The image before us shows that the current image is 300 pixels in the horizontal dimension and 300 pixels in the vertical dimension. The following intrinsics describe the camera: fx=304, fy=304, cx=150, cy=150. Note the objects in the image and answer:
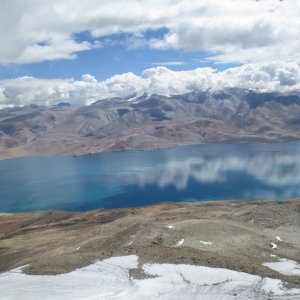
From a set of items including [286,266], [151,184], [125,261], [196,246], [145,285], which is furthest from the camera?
[151,184]

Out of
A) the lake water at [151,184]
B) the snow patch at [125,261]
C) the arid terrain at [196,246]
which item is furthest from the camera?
the lake water at [151,184]

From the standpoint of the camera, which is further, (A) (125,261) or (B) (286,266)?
(A) (125,261)

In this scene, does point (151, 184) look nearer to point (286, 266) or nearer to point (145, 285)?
point (286, 266)

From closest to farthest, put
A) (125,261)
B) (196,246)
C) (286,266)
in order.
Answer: (286,266)
(125,261)
(196,246)

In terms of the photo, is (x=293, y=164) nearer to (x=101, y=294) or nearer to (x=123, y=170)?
(x=123, y=170)

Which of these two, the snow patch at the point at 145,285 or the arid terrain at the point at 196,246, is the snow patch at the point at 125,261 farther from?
the arid terrain at the point at 196,246

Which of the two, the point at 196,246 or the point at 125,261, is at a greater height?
the point at 125,261

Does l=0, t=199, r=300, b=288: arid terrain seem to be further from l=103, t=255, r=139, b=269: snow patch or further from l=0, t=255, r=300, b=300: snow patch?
l=0, t=255, r=300, b=300: snow patch

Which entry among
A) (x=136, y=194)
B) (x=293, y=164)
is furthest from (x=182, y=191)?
(x=293, y=164)


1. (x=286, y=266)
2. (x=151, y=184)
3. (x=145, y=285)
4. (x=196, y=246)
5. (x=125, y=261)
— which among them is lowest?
(x=151, y=184)

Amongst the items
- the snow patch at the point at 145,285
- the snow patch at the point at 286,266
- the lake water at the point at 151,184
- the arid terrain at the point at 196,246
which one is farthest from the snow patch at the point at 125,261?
the lake water at the point at 151,184

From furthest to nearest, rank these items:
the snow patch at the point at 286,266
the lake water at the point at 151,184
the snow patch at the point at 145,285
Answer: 1. the lake water at the point at 151,184
2. the snow patch at the point at 286,266
3. the snow patch at the point at 145,285

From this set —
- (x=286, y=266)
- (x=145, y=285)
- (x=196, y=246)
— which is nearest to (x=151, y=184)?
(x=196, y=246)
